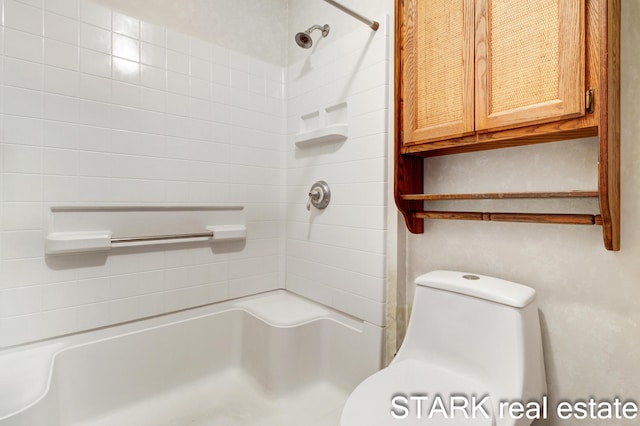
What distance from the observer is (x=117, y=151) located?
5.13 feet

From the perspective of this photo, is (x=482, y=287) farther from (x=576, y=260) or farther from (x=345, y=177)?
(x=345, y=177)

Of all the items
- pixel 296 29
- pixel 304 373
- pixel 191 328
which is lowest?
pixel 304 373

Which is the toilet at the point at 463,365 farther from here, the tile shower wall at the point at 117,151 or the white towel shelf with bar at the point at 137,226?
the white towel shelf with bar at the point at 137,226

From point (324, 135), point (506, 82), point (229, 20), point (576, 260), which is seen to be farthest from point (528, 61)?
point (229, 20)

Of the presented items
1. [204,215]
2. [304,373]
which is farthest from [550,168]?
[204,215]

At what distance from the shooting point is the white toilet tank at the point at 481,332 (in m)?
1.01

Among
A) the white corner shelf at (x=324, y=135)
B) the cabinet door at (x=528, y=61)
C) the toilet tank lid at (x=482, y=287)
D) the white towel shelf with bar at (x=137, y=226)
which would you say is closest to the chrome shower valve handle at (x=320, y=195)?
the white corner shelf at (x=324, y=135)

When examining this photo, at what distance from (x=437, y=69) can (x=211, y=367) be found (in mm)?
1834

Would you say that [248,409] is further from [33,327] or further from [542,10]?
[542,10]

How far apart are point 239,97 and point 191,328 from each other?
53.6 inches

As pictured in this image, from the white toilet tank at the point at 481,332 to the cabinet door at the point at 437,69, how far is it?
0.55m

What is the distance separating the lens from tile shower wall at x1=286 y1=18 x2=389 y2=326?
1.56m

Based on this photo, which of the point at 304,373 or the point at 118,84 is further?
the point at 304,373

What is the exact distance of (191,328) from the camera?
5.71ft
